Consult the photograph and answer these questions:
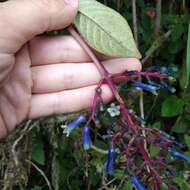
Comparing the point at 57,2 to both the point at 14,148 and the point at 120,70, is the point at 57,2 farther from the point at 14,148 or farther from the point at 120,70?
the point at 14,148

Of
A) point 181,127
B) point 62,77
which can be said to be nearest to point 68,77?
point 62,77

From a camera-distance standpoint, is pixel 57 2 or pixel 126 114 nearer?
pixel 126 114

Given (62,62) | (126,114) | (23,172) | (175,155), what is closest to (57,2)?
(62,62)

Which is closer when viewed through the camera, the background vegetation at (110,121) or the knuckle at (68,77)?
the knuckle at (68,77)

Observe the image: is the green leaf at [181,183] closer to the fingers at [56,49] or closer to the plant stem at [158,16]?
the fingers at [56,49]

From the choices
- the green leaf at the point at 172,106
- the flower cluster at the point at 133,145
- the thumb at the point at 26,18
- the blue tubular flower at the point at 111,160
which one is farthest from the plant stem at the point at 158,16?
the blue tubular flower at the point at 111,160

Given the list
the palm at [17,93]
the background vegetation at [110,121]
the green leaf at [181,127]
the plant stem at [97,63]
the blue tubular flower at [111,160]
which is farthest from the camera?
the green leaf at [181,127]

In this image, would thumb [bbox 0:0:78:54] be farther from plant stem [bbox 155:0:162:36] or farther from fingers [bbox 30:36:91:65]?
plant stem [bbox 155:0:162:36]
